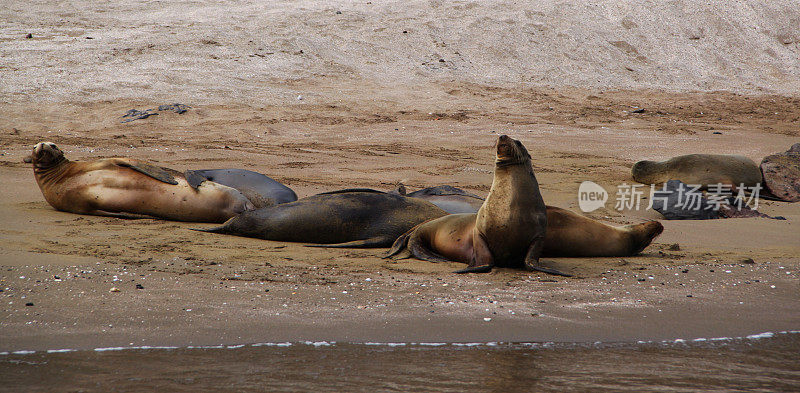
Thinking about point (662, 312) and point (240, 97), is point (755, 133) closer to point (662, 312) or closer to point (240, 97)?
point (240, 97)

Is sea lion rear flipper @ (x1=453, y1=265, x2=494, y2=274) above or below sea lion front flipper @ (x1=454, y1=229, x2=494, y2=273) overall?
below

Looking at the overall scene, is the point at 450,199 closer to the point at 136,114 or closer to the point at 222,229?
the point at 222,229

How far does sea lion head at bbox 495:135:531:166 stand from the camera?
4.82 meters

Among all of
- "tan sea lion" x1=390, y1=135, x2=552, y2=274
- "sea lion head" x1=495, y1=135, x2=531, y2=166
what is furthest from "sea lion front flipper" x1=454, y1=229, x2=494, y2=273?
"sea lion head" x1=495, y1=135, x2=531, y2=166

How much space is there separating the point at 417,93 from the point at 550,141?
10.5 feet

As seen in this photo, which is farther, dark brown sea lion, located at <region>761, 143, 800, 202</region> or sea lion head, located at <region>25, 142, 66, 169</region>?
dark brown sea lion, located at <region>761, 143, 800, 202</region>

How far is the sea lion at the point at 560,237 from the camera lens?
527 cm

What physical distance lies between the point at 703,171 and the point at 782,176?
0.78 m

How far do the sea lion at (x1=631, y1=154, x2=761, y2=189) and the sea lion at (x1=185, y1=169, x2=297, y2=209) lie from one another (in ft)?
12.9

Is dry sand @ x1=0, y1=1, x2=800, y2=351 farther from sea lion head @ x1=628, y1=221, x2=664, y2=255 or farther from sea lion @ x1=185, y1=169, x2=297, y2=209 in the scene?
sea lion @ x1=185, y1=169, x2=297, y2=209

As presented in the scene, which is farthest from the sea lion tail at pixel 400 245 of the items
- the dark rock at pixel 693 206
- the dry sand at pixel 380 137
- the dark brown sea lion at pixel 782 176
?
the dark brown sea lion at pixel 782 176

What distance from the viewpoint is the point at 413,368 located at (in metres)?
3.24

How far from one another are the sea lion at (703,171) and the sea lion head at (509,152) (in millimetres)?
4145

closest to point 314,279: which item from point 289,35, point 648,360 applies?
point 648,360
